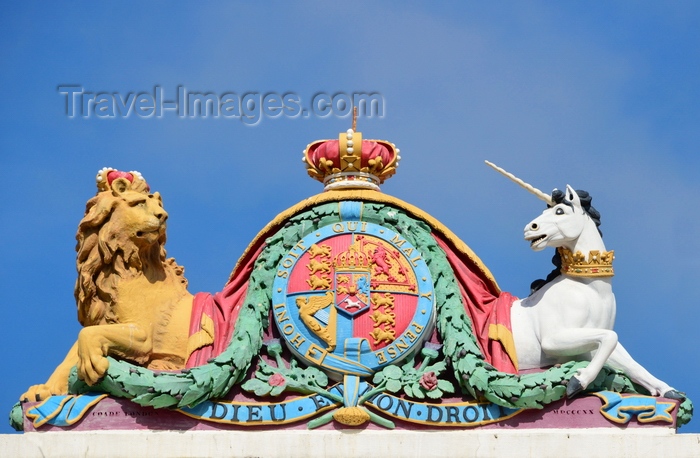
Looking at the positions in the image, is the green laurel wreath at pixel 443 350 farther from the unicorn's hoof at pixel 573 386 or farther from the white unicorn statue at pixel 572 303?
the white unicorn statue at pixel 572 303

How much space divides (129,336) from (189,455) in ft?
4.57

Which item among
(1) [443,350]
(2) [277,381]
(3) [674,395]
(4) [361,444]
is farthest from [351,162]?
(3) [674,395]

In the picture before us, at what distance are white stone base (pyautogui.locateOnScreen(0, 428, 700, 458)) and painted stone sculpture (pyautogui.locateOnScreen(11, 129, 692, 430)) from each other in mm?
154

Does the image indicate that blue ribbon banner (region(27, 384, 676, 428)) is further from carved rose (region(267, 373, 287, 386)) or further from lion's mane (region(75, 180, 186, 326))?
lion's mane (region(75, 180, 186, 326))

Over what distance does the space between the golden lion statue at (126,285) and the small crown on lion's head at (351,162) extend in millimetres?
1817

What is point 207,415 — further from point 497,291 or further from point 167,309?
point 497,291

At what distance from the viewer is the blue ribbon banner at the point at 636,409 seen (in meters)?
18.9

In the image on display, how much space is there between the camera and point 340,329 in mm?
19422

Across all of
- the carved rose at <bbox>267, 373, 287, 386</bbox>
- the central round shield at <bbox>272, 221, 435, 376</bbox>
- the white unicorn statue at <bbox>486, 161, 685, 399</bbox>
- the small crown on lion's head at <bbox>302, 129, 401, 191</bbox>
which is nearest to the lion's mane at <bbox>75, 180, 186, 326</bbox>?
the central round shield at <bbox>272, 221, 435, 376</bbox>

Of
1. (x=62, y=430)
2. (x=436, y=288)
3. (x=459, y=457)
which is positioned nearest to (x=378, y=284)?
(x=436, y=288)

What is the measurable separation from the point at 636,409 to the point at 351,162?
407cm

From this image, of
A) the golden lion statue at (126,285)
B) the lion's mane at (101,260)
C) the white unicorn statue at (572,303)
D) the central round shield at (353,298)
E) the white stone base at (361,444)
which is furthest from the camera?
the lion's mane at (101,260)

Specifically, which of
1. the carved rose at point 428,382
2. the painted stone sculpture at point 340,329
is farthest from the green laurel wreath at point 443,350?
the carved rose at point 428,382

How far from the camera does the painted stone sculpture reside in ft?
62.4
